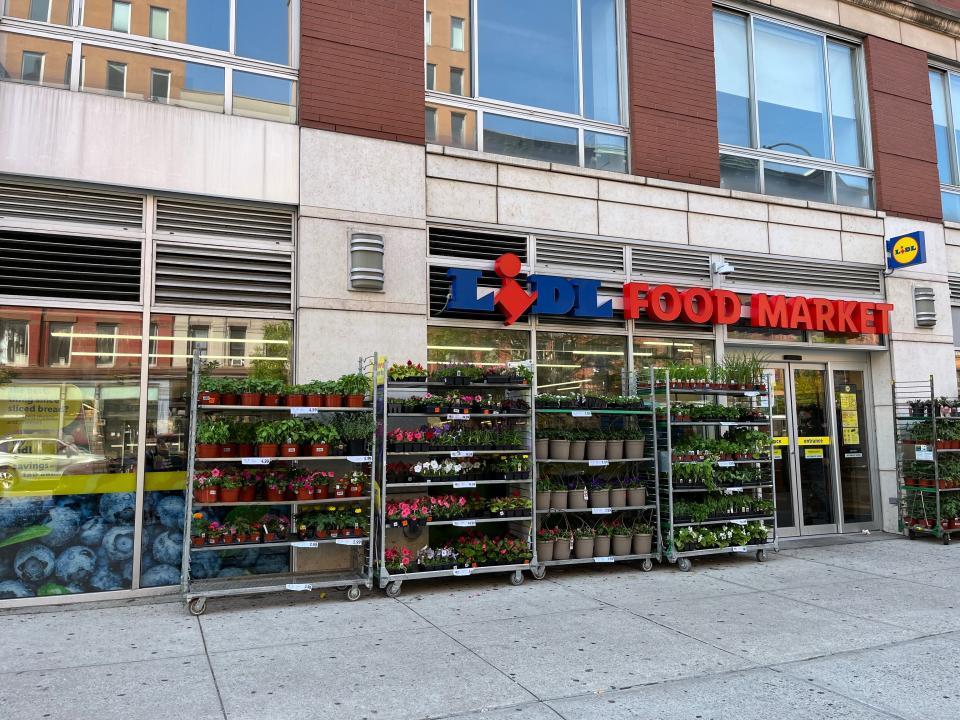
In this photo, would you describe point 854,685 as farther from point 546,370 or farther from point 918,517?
point 918,517

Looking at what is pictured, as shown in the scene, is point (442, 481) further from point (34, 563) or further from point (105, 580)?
point (34, 563)

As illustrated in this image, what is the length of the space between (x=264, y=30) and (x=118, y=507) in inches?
219

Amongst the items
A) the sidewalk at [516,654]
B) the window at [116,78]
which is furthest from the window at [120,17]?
the sidewalk at [516,654]

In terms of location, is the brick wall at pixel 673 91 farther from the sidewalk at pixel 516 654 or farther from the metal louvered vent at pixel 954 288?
the sidewalk at pixel 516 654

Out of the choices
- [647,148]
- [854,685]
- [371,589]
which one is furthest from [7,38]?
[854,685]

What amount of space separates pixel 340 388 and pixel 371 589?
6.67 feet

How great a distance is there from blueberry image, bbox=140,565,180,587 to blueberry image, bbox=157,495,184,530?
41cm

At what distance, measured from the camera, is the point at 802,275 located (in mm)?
11094

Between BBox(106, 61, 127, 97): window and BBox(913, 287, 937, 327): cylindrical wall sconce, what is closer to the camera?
BBox(106, 61, 127, 97): window

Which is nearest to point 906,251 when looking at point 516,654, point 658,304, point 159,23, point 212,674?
point 658,304

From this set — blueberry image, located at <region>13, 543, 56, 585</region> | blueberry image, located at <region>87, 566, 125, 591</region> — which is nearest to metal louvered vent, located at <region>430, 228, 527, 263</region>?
blueberry image, located at <region>87, 566, 125, 591</region>

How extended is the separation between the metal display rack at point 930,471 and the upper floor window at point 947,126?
15.3ft

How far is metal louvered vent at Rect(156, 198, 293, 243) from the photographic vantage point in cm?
772

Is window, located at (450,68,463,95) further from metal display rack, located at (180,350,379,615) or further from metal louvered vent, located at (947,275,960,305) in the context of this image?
metal louvered vent, located at (947,275,960,305)
